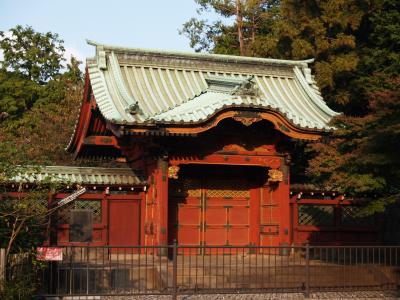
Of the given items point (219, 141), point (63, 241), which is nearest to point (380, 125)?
point (219, 141)

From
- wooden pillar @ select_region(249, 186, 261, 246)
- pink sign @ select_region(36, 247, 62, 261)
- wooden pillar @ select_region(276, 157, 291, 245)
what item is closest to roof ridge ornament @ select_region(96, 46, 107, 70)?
wooden pillar @ select_region(249, 186, 261, 246)

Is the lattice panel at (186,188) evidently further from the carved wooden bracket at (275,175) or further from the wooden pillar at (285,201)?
the wooden pillar at (285,201)

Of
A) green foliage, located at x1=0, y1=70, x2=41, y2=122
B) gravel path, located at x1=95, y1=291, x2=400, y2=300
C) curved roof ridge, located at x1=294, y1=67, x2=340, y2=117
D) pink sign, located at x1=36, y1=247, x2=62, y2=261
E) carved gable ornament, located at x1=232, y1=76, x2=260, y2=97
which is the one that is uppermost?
green foliage, located at x1=0, y1=70, x2=41, y2=122

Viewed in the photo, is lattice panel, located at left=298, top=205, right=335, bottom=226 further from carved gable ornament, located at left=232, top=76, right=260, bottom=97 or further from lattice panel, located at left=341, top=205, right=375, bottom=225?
carved gable ornament, located at left=232, top=76, right=260, bottom=97

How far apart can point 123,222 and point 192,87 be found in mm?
5516

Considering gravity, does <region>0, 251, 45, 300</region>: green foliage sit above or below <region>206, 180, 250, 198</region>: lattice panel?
below

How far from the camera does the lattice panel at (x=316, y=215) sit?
20.9m

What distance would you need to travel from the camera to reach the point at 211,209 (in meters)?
20.4

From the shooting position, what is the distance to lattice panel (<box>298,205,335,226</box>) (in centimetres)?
2092

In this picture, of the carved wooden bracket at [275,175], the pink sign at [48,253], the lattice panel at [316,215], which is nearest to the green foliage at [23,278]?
the pink sign at [48,253]

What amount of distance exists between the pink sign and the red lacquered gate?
788cm

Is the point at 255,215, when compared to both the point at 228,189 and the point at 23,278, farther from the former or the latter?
the point at 23,278

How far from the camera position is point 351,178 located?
1391 centimetres

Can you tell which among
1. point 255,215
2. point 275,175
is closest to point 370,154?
point 275,175
